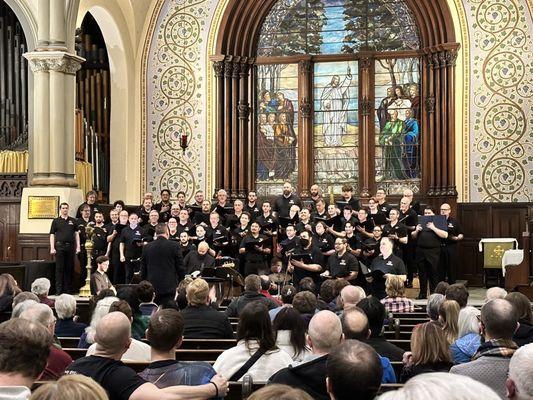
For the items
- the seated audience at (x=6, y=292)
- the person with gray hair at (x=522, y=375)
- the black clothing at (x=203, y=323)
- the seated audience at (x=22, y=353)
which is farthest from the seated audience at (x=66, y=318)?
the person with gray hair at (x=522, y=375)

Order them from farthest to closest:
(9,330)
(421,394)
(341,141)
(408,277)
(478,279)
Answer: (341,141) → (478,279) → (408,277) → (9,330) → (421,394)

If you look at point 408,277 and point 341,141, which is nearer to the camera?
point 408,277

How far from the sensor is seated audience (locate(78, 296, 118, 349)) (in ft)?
19.4

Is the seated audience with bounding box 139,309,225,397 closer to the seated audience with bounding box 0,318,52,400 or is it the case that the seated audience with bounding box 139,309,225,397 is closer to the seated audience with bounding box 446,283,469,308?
the seated audience with bounding box 0,318,52,400

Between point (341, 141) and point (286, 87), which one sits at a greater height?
point (286, 87)

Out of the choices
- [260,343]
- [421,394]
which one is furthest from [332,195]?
[421,394]

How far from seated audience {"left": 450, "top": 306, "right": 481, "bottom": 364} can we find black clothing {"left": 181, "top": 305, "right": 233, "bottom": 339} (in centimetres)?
185

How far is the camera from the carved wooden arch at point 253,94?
1571 centimetres

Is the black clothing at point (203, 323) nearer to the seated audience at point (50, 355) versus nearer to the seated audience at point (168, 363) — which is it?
the seated audience at point (50, 355)

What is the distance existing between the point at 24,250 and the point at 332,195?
5585mm

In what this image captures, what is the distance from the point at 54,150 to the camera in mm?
14156

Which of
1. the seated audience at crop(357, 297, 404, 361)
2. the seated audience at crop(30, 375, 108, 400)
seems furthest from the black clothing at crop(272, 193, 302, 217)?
the seated audience at crop(30, 375, 108, 400)

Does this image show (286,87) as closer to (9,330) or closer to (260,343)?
(260,343)

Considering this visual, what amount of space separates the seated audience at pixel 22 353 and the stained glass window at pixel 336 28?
46.9ft
